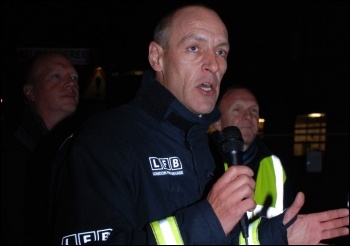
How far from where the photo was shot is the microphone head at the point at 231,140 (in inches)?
82.4

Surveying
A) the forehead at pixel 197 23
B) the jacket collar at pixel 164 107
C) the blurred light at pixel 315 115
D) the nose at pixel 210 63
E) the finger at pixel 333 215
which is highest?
the blurred light at pixel 315 115

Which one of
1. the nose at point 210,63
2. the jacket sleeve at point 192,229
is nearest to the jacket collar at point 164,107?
the nose at point 210,63

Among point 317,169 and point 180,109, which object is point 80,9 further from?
point 180,109

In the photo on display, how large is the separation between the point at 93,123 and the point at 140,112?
0.90 ft

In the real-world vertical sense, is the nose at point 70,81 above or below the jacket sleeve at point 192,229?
above

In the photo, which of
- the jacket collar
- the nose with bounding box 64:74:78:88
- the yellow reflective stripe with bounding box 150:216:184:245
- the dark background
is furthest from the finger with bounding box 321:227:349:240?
A: the dark background

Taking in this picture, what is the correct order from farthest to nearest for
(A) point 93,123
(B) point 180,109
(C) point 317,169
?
(C) point 317,169
(B) point 180,109
(A) point 93,123

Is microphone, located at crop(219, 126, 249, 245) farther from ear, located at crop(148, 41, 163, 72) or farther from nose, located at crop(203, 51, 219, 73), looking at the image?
ear, located at crop(148, 41, 163, 72)

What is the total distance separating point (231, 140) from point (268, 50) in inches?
583

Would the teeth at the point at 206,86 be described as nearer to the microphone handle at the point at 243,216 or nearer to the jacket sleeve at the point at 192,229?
the microphone handle at the point at 243,216

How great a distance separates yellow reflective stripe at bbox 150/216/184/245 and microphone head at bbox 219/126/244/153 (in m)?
0.50

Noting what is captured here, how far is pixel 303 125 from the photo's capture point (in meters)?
14.7

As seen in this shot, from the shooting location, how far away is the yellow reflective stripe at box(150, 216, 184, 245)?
171 centimetres

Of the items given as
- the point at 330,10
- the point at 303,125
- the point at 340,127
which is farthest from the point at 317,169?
the point at 330,10
